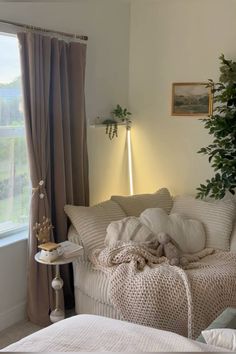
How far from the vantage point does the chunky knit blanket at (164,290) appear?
2244mm

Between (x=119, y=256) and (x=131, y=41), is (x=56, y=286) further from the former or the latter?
(x=131, y=41)

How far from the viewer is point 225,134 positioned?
294cm

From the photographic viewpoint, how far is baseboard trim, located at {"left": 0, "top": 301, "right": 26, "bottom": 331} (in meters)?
2.67

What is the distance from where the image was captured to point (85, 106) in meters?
3.17

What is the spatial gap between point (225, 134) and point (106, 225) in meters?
1.12

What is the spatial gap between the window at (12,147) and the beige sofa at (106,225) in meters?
0.38

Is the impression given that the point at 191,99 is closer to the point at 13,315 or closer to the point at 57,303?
the point at 57,303

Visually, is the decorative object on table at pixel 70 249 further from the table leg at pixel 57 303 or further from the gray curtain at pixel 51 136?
the gray curtain at pixel 51 136

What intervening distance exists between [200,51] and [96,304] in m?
2.23

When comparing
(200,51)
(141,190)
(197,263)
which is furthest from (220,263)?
(200,51)

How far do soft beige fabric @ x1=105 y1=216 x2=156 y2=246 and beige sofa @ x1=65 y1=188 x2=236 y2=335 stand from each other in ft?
0.29

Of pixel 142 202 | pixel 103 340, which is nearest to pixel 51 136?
pixel 142 202

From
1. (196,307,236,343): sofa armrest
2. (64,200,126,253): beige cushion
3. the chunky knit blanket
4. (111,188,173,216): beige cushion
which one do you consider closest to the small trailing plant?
(111,188,173,216): beige cushion

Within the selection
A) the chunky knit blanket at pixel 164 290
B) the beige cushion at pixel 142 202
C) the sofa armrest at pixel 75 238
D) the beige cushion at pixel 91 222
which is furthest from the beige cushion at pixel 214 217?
the sofa armrest at pixel 75 238
